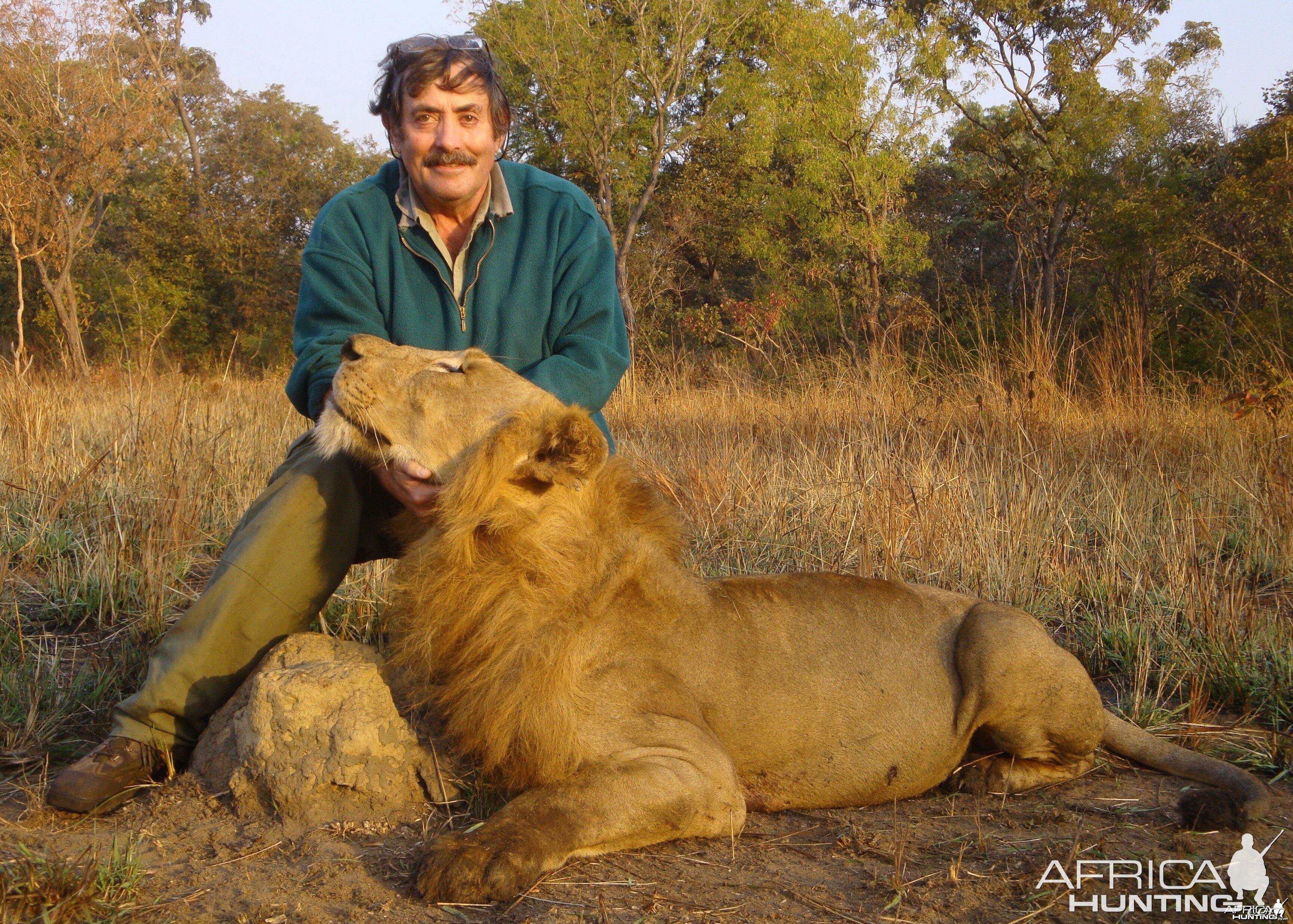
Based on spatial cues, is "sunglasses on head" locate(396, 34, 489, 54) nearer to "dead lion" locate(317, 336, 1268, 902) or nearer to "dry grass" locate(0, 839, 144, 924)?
"dead lion" locate(317, 336, 1268, 902)

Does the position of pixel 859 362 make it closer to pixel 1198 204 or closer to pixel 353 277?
pixel 353 277

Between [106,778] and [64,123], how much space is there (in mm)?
20145

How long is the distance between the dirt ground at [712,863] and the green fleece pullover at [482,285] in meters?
1.50

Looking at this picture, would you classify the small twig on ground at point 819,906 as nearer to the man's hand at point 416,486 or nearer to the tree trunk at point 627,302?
the man's hand at point 416,486

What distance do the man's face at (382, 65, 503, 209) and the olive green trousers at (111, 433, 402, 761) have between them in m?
1.11

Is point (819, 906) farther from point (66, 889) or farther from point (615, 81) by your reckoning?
point (615, 81)

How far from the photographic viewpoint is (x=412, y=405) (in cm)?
305

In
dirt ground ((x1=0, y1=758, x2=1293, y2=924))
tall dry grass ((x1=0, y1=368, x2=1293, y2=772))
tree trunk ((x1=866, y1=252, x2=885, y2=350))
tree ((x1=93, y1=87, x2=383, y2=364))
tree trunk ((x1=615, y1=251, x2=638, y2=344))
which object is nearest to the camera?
dirt ground ((x1=0, y1=758, x2=1293, y2=924))

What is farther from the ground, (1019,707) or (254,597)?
(254,597)

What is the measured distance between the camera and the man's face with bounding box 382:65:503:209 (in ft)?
12.2

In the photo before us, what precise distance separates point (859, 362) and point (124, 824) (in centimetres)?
605

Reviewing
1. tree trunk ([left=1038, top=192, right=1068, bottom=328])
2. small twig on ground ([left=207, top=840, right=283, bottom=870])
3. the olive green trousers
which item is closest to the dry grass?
small twig on ground ([left=207, top=840, right=283, bottom=870])

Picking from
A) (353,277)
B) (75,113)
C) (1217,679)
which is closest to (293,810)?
(353,277)

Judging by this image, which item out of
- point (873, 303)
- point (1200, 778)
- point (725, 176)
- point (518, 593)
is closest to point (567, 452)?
point (518, 593)
